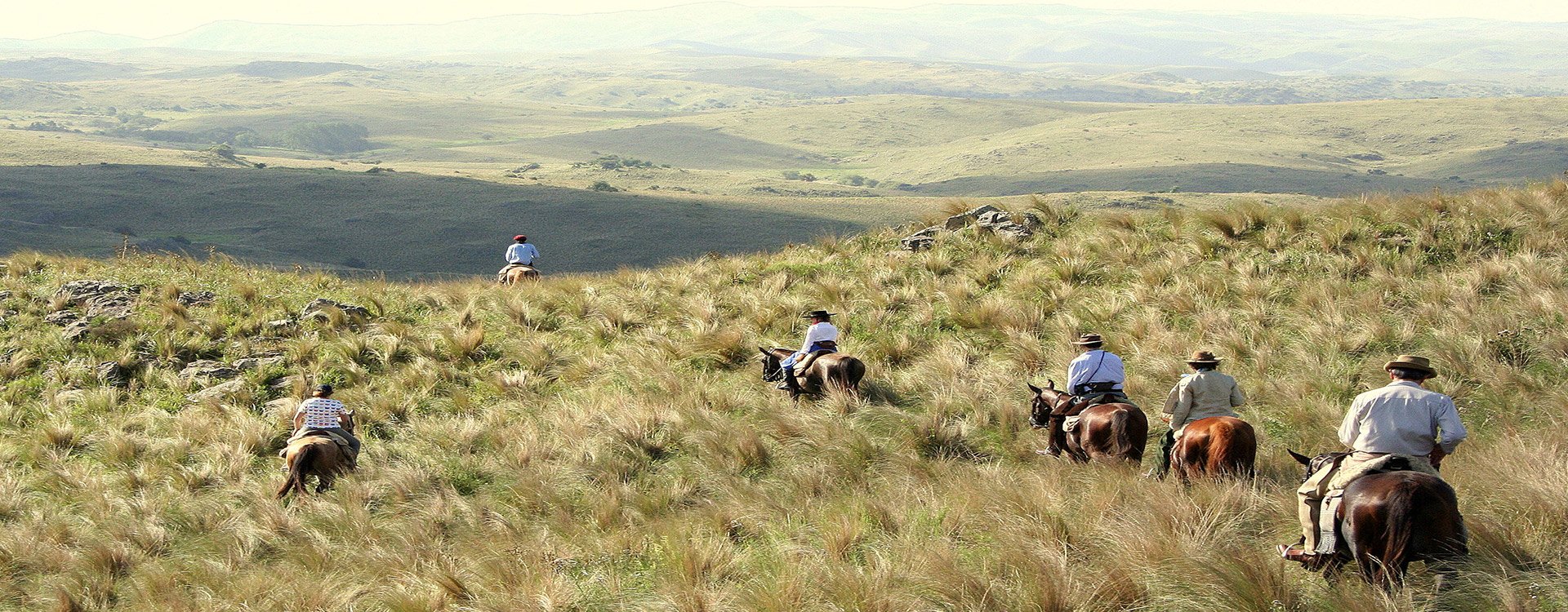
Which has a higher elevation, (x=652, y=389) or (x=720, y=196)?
(x=652, y=389)

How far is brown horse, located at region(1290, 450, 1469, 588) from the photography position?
5508 millimetres

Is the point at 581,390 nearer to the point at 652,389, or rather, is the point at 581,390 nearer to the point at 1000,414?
the point at 652,389

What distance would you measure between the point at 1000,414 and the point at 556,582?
5.50 metres

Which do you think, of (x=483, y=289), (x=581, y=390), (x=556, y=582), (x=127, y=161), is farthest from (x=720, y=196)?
(x=556, y=582)

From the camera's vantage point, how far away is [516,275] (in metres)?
21.2

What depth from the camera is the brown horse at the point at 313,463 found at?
10.2 metres

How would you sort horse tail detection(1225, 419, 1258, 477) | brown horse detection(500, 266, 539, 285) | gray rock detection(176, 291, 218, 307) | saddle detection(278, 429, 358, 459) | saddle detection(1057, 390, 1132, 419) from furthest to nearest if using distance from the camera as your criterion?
brown horse detection(500, 266, 539, 285)
gray rock detection(176, 291, 218, 307)
saddle detection(278, 429, 358, 459)
saddle detection(1057, 390, 1132, 419)
horse tail detection(1225, 419, 1258, 477)

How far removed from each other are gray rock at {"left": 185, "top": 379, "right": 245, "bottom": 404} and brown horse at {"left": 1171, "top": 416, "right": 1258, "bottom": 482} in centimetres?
1220

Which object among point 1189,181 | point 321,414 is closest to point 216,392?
point 321,414

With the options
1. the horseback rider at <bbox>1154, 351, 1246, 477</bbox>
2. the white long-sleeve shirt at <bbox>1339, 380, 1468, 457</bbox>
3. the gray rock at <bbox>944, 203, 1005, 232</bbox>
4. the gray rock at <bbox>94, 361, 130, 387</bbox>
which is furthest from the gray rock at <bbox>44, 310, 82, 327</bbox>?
the white long-sleeve shirt at <bbox>1339, 380, 1468, 457</bbox>

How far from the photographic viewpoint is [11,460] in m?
12.0

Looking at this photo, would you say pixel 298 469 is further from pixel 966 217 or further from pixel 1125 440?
pixel 966 217

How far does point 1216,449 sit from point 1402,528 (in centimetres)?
215

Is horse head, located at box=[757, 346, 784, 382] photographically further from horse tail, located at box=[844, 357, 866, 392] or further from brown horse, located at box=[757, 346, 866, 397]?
horse tail, located at box=[844, 357, 866, 392]
